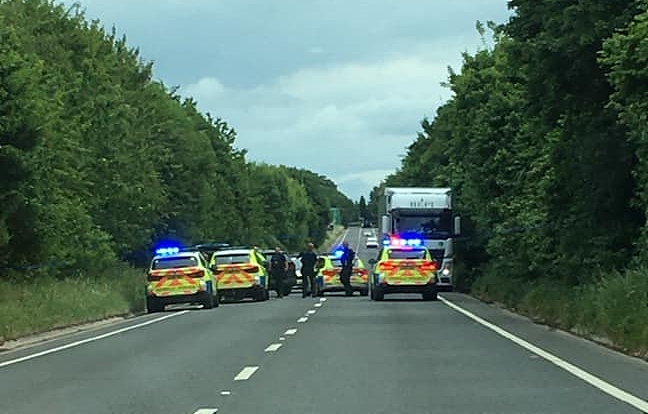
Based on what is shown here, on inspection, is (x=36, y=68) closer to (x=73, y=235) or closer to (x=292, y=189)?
(x=73, y=235)

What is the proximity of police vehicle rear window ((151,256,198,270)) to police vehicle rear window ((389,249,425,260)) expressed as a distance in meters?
5.94

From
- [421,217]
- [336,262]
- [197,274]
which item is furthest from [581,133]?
[336,262]

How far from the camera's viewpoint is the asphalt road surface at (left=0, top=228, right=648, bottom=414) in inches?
493

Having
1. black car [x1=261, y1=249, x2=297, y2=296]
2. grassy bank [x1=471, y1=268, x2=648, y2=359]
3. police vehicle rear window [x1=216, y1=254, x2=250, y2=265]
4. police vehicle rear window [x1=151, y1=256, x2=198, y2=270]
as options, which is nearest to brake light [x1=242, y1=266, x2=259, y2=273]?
police vehicle rear window [x1=216, y1=254, x2=250, y2=265]

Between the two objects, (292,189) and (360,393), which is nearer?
(360,393)

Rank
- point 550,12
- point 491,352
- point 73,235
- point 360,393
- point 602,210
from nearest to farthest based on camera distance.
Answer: point 360,393 < point 491,352 < point 550,12 < point 602,210 < point 73,235

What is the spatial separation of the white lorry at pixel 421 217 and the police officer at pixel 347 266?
4.98ft

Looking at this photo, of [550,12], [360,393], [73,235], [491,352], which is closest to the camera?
[360,393]

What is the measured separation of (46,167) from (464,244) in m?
21.0

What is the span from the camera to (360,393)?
13367 mm

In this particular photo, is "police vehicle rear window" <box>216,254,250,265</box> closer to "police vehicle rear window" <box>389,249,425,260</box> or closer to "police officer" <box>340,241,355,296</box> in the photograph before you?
"police officer" <box>340,241,355,296</box>

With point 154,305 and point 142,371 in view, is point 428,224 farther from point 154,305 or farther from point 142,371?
point 142,371

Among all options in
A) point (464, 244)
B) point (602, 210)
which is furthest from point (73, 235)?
point (602, 210)

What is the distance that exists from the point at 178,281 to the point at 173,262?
0.67 meters
